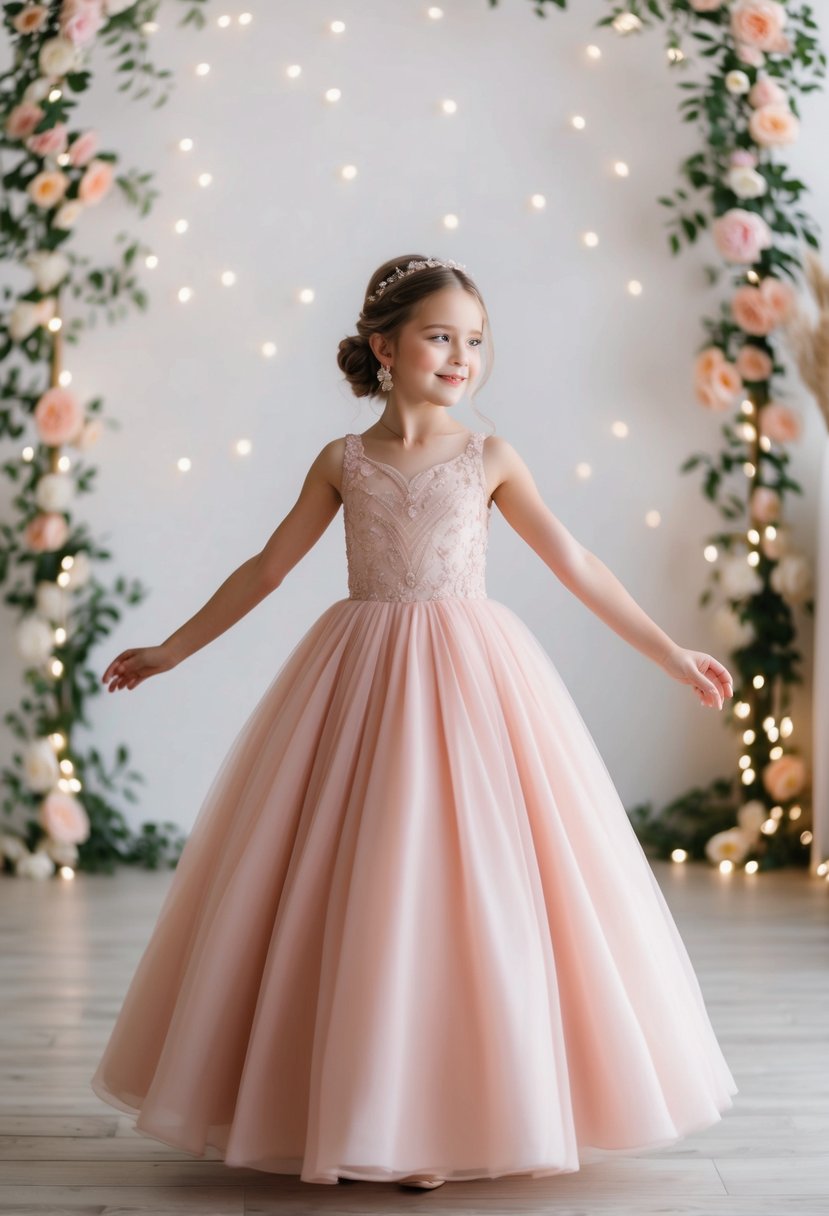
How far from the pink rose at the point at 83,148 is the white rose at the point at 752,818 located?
8.34 ft

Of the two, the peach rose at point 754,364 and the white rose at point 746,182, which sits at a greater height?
the white rose at point 746,182

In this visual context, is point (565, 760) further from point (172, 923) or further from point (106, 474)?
point (106, 474)

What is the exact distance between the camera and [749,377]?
3.91 meters

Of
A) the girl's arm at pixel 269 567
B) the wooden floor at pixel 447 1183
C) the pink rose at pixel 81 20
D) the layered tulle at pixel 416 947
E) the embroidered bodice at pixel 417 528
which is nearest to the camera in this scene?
the layered tulle at pixel 416 947

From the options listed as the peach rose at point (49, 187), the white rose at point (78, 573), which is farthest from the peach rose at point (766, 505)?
the peach rose at point (49, 187)

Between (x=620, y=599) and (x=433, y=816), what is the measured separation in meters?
0.51

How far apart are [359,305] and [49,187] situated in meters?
0.90

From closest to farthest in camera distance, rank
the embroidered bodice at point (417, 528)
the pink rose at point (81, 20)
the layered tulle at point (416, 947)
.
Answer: the layered tulle at point (416, 947) → the embroidered bodice at point (417, 528) → the pink rose at point (81, 20)

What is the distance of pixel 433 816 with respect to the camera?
1901mm

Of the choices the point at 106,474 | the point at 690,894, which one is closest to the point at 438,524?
the point at 690,894

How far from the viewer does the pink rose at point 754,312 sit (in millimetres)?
3838

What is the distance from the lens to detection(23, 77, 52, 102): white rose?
3.80 metres

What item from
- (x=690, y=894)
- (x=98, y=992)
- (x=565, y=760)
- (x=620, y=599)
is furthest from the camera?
(x=690, y=894)

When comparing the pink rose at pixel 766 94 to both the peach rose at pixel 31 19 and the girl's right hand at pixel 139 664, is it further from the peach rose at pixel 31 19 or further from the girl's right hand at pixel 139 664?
the girl's right hand at pixel 139 664
